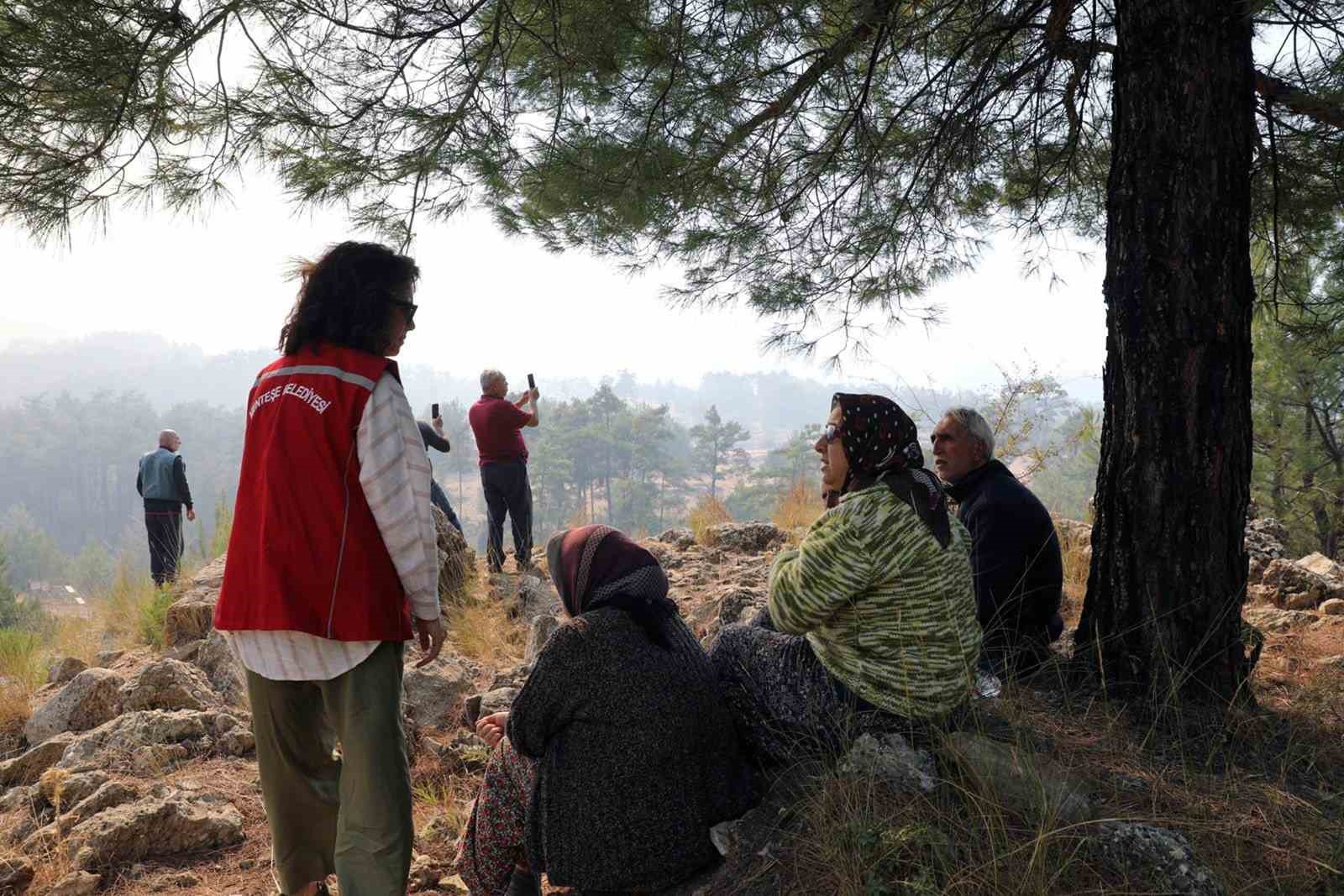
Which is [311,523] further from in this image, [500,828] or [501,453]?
[501,453]

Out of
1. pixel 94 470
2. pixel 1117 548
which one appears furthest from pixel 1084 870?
pixel 94 470

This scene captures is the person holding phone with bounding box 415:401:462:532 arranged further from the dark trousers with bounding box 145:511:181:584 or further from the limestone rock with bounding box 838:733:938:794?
the limestone rock with bounding box 838:733:938:794

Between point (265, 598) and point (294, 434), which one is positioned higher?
point (294, 434)

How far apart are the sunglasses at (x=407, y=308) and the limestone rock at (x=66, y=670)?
13.6 ft

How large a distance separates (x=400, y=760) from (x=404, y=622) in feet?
1.00

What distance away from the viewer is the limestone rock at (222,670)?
3779mm

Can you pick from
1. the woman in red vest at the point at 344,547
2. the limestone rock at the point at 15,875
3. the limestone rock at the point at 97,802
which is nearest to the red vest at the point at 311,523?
the woman in red vest at the point at 344,547

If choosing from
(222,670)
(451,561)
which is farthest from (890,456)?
(451,561)

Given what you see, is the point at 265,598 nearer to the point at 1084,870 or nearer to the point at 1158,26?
the point at 1084,870

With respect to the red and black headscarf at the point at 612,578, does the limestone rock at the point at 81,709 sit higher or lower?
lower

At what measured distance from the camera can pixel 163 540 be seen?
23.4 ft

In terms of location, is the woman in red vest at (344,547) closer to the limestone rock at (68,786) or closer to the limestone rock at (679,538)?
the limestone rock at (68,786)

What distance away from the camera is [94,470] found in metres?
95.8

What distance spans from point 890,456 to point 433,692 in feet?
7.97
